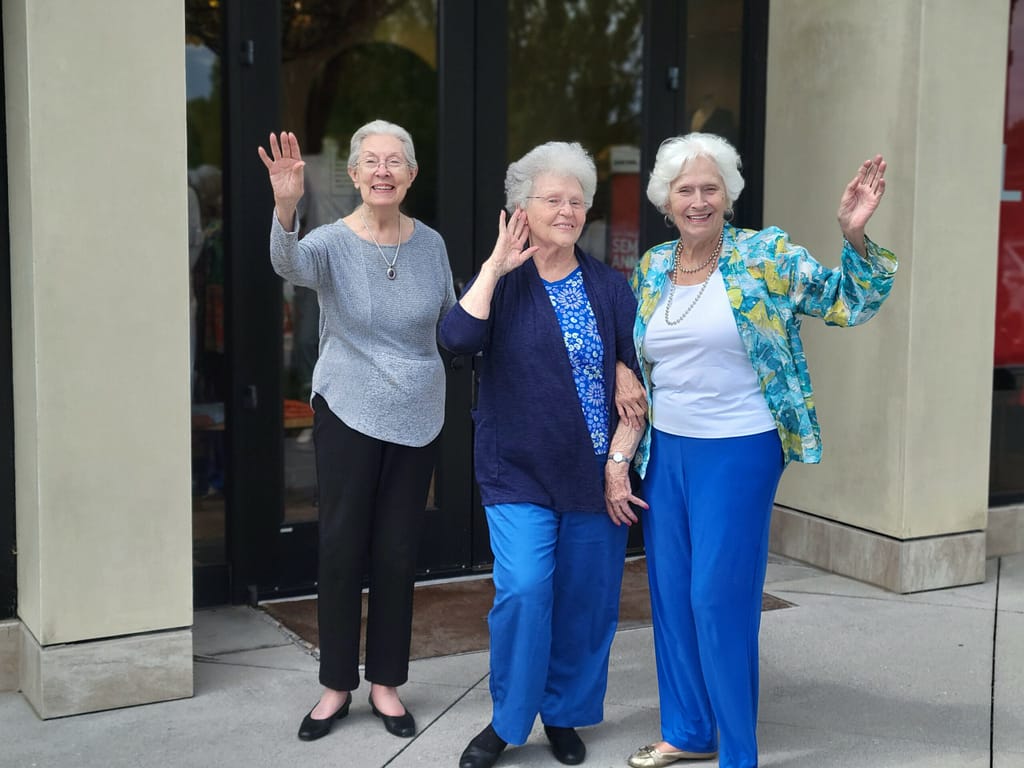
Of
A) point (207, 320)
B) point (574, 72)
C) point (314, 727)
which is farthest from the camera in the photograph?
point (574, 72)

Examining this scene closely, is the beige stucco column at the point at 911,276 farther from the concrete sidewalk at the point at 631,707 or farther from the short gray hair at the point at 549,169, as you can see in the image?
the short gray hair at the point at 549,169

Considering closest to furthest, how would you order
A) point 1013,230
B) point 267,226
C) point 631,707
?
point 631,707
point 267,226
point 1013,230

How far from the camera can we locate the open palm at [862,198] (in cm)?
346

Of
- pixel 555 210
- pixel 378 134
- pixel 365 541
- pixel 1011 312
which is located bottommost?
pixel 365 541

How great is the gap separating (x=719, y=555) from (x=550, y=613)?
1.68ft

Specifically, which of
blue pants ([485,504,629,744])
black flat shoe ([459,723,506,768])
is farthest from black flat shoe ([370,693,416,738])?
blue pants ([485,504,629,744])

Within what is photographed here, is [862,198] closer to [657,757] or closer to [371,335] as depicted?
[371,335]

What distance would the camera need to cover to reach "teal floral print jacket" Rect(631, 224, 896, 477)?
356 centimetres

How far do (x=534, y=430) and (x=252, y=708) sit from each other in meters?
1.45

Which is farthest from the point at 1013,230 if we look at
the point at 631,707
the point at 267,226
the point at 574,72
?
the point at 267,226

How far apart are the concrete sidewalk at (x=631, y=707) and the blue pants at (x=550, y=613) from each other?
207 mm

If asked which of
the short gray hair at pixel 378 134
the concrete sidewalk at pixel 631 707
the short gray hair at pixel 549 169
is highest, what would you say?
the short gray hair at pixel 378 134

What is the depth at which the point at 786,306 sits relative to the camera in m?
3.61

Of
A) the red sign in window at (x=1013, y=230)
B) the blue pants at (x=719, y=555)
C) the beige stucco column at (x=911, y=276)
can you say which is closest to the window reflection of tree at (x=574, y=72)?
the beige stucco column at (x=911, y=276)
